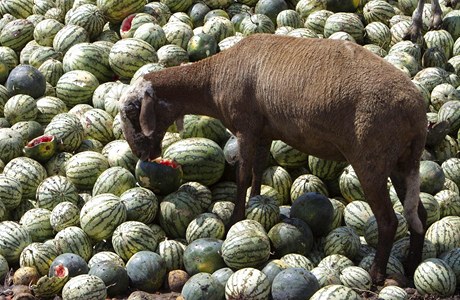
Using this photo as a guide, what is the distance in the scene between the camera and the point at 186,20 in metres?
12.4

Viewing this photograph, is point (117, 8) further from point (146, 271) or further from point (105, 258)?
point (146, 271)

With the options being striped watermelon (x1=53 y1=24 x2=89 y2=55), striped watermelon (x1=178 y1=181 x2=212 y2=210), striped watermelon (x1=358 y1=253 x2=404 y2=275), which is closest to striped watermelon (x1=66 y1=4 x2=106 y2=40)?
striped watermelon (x1=53 y1=24 x2=89 y2=55)

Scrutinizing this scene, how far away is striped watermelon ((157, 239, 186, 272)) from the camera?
29.5 feet

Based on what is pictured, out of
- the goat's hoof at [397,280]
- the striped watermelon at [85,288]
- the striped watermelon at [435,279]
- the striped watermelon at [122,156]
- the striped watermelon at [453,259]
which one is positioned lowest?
the goat's hoof at [397,280]

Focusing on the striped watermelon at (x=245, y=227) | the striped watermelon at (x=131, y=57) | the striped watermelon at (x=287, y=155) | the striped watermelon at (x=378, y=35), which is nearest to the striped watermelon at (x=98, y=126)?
the striped watermelon at (x=131, y=57)

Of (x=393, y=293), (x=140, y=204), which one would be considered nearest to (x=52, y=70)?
(x=140, y=204)

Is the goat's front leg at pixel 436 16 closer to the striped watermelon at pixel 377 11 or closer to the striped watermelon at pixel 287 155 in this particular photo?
the striped watermelon at pixel 377 11

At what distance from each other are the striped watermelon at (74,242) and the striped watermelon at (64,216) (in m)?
0.15

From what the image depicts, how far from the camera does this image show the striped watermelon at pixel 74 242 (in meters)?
9.05

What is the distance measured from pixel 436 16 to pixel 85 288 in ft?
22.0

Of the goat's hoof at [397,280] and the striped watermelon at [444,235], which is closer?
the goat's hoof at [397,280]

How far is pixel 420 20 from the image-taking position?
1199 centimetres

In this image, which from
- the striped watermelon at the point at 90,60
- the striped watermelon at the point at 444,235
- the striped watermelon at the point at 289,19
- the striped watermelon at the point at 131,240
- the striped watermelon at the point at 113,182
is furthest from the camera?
the striped watermelon at the point at 289,19

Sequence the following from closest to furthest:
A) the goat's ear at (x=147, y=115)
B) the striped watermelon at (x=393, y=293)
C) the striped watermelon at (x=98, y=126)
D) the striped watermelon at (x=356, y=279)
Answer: the striped watermelon at (x=393, y=293) → the striped watermelon at (x=356, y=279) → the goat's ear at (x=147, y=115) → the striped watermelon at (x=98, y=126)
